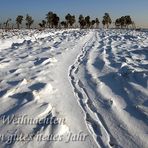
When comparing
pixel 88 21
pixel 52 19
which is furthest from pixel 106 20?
pixel 52 19

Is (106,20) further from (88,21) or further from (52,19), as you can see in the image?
(52,19)

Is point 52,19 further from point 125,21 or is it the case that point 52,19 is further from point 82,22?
point 125,21

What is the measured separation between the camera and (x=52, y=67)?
7.88 m

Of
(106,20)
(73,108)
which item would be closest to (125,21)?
(106,20)

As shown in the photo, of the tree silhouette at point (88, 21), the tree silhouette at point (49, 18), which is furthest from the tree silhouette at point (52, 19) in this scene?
the tree silhouette at point (88, 21)

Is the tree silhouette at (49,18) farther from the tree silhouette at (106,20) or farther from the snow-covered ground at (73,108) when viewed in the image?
the snow-covered ground at (73,108)

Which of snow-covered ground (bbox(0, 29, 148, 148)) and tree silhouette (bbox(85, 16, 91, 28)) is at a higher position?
snow-covered ground (bbox(0, 29, 148, 148))

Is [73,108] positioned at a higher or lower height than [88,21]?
higher

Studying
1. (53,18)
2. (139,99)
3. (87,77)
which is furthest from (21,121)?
(53,18)

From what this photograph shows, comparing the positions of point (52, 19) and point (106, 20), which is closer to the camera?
point (52, 19)

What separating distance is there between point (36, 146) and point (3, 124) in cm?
75

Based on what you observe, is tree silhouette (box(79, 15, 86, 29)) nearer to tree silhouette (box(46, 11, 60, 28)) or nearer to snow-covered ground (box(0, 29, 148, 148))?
tree silhouette (box(46, 11, 60, 28))

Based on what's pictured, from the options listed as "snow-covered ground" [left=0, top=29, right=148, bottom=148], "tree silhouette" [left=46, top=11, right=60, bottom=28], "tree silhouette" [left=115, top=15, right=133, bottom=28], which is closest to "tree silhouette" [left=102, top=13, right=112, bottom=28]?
"tree silhouette" [left=115, top=15, right=133, bottom=28]

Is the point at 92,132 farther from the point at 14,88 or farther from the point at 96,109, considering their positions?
the point at 14,88
